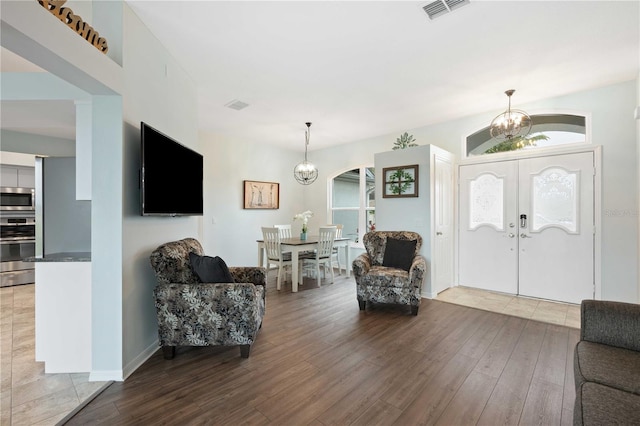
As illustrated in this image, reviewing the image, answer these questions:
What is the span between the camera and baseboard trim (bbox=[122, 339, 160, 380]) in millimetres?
2205

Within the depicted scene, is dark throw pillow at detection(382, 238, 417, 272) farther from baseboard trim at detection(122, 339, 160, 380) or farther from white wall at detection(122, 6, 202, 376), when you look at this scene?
baseboard trim at detection(122, 339, 160, 380)

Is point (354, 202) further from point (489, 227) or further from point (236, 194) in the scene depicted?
point (489, 227)

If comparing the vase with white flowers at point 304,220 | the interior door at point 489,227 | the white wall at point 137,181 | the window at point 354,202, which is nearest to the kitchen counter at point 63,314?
the white wall at point 137,181

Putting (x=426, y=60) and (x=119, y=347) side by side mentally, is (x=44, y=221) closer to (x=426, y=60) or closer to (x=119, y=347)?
(x=119, y=347)

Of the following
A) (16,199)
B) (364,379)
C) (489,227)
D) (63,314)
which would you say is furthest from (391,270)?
(16,199)

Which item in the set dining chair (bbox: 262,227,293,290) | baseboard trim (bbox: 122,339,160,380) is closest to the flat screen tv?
baseboard trim (bbox: 122,339,160,380)

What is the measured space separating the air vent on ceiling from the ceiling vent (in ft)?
8.86

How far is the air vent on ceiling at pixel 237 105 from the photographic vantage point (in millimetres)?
4062

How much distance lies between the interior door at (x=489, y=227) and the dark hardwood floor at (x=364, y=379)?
1.28 meters

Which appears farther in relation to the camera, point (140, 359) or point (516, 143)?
point (516, 143)

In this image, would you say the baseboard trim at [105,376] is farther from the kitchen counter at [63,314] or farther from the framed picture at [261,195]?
the framed picture at [261,195]

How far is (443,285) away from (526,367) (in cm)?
220

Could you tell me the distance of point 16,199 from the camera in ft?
16.1

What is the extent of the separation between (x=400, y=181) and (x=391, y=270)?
1.56 m
